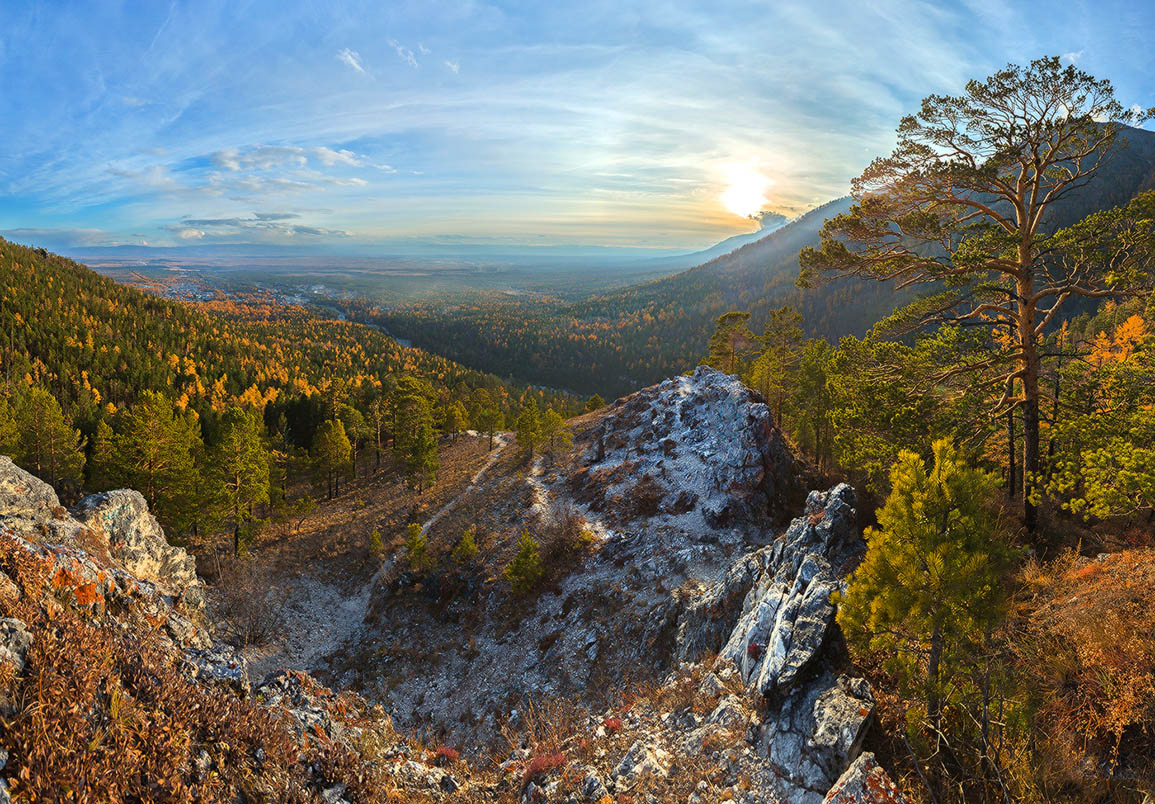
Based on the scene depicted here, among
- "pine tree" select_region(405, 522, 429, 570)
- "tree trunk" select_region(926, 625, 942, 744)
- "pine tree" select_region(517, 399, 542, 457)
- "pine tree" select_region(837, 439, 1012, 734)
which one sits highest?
"pine tree" select_region(837, 439, 1012, 734)

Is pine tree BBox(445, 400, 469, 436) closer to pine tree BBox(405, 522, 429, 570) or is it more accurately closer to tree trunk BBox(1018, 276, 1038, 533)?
pine tree BBox(405, 522, 429, 570)

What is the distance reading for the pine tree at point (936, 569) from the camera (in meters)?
7.48

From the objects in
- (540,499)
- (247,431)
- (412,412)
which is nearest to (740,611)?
(540,499)

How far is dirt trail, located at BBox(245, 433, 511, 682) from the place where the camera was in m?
24.2

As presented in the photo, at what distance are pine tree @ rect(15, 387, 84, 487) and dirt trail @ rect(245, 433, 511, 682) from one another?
54.9ft

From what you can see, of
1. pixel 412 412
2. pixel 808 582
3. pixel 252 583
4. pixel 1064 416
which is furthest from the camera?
pixel 412 412

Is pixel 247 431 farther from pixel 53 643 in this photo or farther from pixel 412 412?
pixel 53 643

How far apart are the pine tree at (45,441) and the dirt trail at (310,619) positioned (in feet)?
54.9

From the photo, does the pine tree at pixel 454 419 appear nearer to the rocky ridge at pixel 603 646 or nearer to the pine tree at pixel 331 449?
the pine tree at pixel 331 449

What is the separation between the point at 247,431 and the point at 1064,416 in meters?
41.7

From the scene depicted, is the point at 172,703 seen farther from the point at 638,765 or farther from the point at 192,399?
the point at 192,399

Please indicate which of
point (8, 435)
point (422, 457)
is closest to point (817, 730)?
point (422, 457)

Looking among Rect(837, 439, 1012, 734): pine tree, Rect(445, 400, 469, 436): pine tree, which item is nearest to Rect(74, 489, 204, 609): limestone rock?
Rect(837, 439, 1012, 734): pine tree

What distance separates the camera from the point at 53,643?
17.1ft
